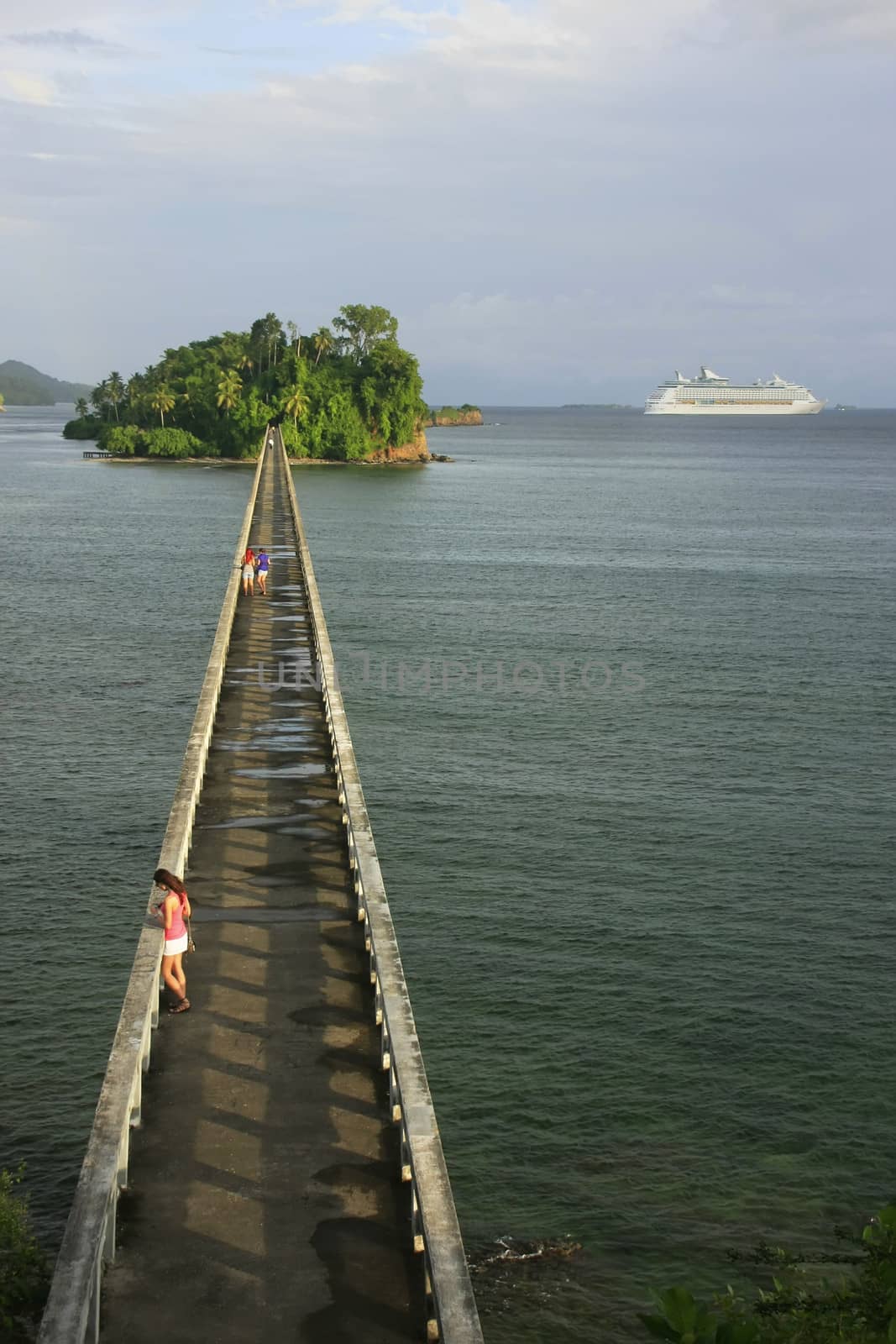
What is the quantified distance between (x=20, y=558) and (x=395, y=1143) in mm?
60792

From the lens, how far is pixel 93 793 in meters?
29.2

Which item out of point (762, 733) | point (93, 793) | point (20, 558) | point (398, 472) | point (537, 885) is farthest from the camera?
point (398, 472)

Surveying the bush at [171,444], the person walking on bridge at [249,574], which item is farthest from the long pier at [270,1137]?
the bush at [171,444]

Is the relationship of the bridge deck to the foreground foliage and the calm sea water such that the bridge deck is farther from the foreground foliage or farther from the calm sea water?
the calm sea water

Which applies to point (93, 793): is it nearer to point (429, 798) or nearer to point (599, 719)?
point (429, 798)

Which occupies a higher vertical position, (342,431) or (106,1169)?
(342,431)

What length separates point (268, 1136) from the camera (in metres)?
10.1

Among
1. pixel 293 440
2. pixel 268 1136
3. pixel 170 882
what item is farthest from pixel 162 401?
pixel 268 1136

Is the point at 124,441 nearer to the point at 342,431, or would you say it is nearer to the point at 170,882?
the point at 342,431

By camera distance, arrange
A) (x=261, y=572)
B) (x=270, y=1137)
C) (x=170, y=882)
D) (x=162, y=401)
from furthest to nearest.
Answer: (x=162, y=401)
(x=261, y=572)
(x=170, y=882)
(x=270, y=1137)

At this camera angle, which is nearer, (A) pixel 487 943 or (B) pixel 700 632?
(A) pixel 487 943

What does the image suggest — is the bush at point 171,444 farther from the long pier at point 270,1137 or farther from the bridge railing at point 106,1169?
the bridge railing at point 106,1169

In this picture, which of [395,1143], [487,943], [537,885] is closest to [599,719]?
[537,885]

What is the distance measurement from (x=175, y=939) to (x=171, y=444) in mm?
136349
